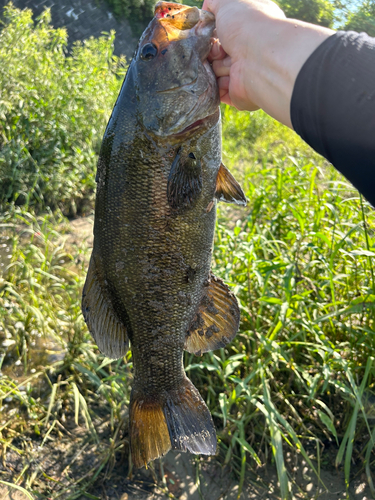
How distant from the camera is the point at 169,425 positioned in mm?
1732

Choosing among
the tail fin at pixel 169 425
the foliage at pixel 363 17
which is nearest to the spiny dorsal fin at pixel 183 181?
the tail fin at pixel 169 425

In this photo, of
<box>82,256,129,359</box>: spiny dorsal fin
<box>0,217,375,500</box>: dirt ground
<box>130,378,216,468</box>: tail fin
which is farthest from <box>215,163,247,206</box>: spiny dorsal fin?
<box>0,217,375,500</box>: dirt ground

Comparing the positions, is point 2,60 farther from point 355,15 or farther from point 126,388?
point 126,388

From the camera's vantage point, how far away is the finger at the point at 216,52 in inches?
67.5

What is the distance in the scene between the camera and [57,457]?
8.20ft

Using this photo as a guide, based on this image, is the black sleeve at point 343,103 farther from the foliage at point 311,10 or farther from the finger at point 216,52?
the foliage at point 311,10

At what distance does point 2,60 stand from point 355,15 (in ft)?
12.3

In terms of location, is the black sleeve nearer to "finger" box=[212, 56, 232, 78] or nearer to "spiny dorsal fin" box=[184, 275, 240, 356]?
"finger" box=[212, 56, 232, 78]

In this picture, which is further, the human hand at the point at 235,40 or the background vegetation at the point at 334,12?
the background vegetation at the point at 334,12

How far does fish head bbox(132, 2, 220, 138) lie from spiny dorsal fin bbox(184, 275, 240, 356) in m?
0.71

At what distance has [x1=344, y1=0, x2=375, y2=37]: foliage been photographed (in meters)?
3.60

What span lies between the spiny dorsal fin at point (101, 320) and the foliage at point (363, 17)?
3280mm

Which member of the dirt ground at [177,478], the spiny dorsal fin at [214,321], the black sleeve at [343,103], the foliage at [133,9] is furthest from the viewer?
the foliage at [133,9]

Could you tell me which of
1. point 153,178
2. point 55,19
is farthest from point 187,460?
→ point 55,19
